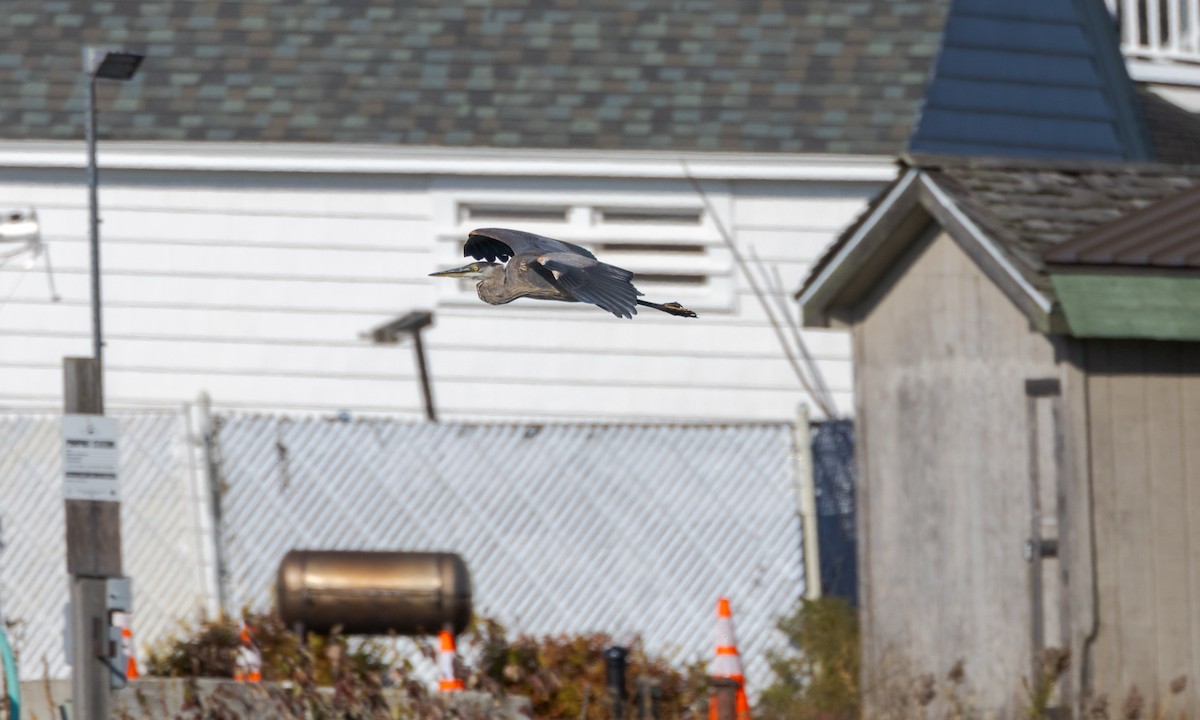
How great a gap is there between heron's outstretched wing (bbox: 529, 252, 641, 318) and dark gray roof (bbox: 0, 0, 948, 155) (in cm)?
798

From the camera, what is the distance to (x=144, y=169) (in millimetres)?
12508

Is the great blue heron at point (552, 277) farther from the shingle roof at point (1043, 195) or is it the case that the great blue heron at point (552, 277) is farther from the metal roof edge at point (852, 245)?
the metal roof edge at point (852, 245)

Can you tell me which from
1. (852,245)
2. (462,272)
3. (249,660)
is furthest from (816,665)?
(462,272)

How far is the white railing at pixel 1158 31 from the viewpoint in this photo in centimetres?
1620

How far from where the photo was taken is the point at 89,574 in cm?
709

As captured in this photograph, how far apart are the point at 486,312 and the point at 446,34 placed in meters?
2.07

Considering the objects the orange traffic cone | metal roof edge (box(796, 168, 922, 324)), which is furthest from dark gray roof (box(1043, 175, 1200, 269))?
the orange traffic cone

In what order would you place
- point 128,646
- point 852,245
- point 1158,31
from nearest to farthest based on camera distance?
point 852,245
point 128,646
point 1158,31

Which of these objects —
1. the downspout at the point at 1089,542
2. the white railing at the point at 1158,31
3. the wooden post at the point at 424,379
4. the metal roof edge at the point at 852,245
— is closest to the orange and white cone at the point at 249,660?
the metal roof edge at the point at 852,245

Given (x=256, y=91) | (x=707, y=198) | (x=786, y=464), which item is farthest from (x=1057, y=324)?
(x=256, y=91)

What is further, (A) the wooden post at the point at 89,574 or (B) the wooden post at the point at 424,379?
(B) the wooden post at the point at 424,379

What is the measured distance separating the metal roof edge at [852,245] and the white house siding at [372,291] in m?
3.17

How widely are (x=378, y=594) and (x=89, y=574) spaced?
1958 millimetres

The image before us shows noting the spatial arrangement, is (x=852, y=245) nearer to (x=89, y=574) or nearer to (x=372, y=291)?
(x=89, y=574)
